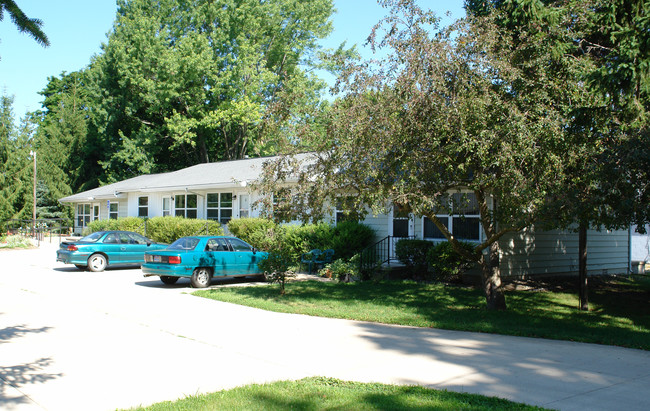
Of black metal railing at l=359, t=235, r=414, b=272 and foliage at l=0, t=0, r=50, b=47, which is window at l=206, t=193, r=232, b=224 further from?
foliage at l=0, t=0, r=50, b=47

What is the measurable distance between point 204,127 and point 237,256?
26.8 metres

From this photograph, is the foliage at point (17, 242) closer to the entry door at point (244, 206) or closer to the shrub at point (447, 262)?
the entry door at point (244, 206)

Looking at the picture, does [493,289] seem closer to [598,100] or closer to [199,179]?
[598,100]

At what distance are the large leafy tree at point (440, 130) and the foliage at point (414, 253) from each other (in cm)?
508

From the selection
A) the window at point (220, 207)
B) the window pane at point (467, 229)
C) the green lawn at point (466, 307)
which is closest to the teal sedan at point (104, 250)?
the window at point (220, 207)

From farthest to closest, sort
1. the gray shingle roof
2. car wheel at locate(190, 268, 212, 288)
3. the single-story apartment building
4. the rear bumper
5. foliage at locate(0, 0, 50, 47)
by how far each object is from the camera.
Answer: the gray shingle roof → the single-story apartment building → car wheel at locate(190, 268, 212, 288) → the rear bumper → foliage at locate(0, 0, 50, 47)

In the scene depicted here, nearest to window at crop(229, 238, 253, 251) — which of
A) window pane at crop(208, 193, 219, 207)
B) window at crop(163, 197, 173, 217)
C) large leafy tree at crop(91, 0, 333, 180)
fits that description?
window pane at crop(208, 193, 219, 207)

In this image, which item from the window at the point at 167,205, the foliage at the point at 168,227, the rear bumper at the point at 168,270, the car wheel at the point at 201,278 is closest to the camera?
the rear bumper at the point at 168,270

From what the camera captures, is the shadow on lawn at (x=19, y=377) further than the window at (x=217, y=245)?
No

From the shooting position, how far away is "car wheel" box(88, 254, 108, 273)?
764 inches

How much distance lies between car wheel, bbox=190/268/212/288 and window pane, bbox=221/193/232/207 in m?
10.8

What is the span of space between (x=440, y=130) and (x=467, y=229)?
7510 millimetres

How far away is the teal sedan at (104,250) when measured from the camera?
19.1 meters

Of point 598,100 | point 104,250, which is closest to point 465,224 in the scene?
point 598,100
